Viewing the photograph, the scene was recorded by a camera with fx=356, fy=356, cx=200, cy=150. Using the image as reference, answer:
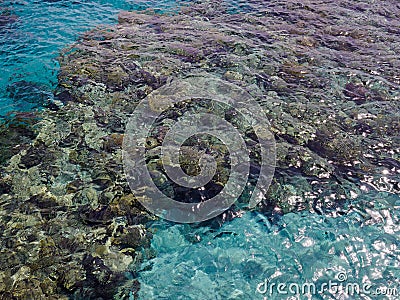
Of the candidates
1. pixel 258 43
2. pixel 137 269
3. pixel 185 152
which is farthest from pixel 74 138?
pixel 258 43

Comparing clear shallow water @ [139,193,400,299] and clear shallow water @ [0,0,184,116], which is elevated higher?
clear shallow water @ [0,0,184,116]

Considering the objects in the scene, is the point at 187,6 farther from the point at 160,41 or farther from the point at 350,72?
the point at 350,72
